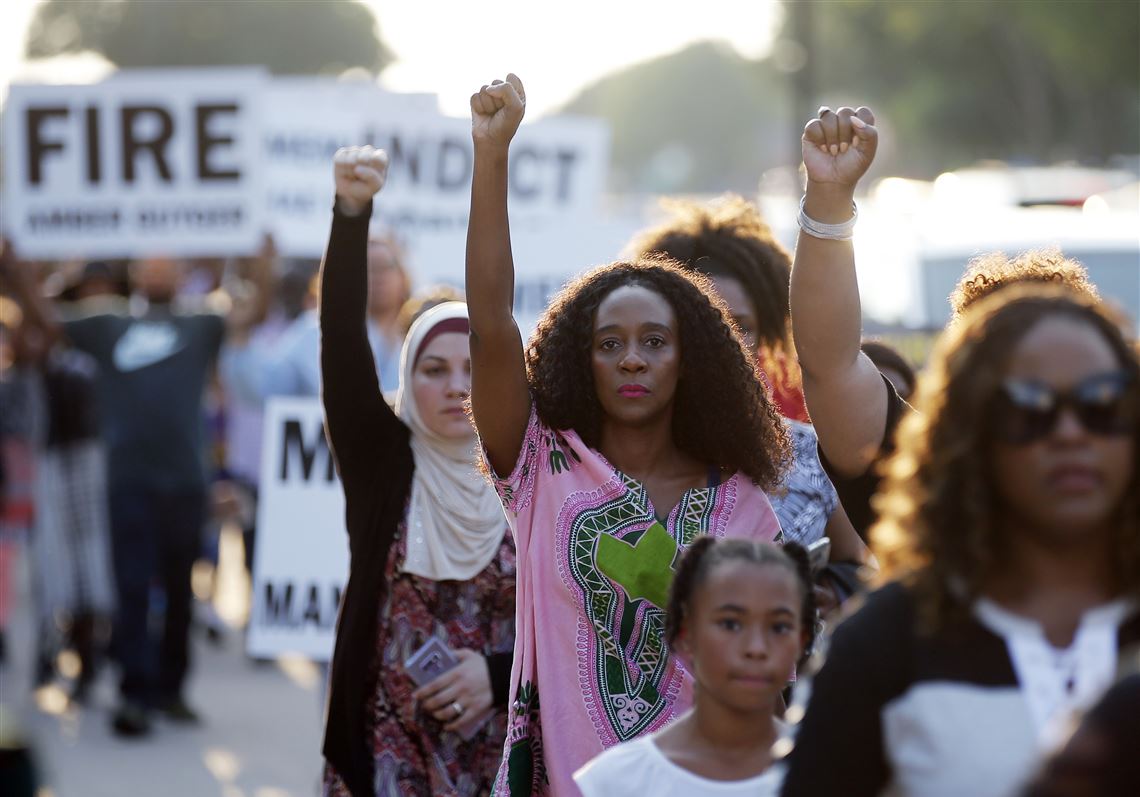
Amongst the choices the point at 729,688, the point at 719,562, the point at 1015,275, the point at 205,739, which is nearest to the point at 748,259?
the point at 1015,275

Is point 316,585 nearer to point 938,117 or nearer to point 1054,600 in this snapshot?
point 1054,600

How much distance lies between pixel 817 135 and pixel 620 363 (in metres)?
0.61

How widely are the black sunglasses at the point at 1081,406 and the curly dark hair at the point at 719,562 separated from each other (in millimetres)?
757

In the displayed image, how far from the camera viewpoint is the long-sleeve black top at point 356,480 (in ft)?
14.1

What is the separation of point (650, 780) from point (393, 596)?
147cm

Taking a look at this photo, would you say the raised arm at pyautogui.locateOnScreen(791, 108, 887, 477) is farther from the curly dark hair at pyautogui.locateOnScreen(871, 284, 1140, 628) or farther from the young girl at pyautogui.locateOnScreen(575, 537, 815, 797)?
the curly dark hair at pyautogui.locateOnScreen(871, 284, 1140, 628)

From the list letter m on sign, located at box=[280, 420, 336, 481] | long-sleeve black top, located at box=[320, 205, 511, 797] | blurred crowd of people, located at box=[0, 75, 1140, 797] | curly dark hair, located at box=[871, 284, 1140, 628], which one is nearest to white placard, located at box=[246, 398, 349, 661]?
letter m on sign, located at box=[280, 420, 336, 481]

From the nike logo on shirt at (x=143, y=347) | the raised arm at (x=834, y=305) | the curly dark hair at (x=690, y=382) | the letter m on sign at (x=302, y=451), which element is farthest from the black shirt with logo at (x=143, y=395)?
Result: the raised arm at (x=834, y=305)

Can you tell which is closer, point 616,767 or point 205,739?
point 616,767

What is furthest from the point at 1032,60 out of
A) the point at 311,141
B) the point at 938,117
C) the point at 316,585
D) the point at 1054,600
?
the point at 1054,600

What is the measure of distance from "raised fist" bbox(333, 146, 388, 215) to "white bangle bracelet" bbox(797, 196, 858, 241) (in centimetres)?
124

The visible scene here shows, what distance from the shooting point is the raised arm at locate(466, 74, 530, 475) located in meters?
3.55

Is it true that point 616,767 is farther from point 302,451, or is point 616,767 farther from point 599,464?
point 302,451

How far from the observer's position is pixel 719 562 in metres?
3.05
